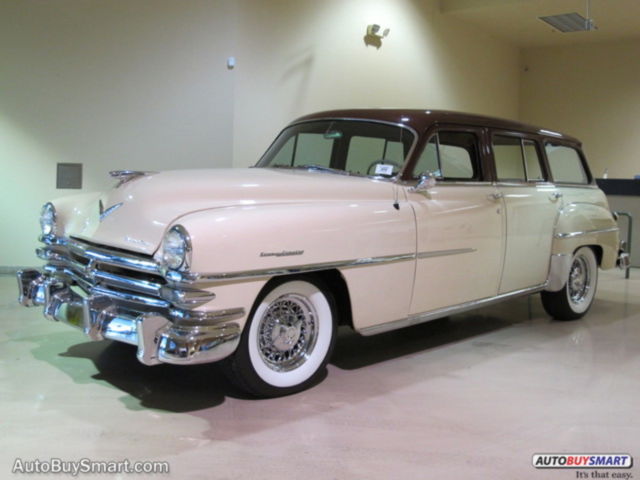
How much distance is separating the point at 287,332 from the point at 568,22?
9055mm

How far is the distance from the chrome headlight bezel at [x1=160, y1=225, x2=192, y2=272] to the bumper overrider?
0.09m

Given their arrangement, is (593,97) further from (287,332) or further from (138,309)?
(138,309)

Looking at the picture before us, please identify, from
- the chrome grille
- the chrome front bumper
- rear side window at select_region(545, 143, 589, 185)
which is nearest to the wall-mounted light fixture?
rear side window at select_region(545, 143, 589, 185)

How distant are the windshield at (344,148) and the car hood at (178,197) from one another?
0.89ft

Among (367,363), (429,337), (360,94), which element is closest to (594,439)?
(367,363)

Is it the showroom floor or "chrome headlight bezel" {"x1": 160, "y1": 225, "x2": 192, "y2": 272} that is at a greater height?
"chrome headlight bezel" {"x1": 160, "y1": 225, "x2": 192, "y2": 272}

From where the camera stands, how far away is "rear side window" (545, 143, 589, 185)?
5.29 metres

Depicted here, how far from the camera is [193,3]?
661cm

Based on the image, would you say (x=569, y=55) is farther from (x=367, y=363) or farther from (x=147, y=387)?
(x=147, y=387)

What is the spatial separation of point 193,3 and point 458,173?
3885 mm

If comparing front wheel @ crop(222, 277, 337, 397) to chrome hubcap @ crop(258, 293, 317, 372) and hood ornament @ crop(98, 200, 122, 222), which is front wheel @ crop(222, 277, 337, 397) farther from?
hood ornament @ crop(98, 200, 122, 222)

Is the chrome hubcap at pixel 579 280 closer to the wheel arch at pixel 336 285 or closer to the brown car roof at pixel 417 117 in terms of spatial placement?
Result: the brown car roof at pixel 417 117

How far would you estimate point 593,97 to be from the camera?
12.0m

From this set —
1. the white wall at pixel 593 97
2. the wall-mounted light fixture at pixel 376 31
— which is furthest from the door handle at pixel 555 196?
the white wall at pixel 593 97
